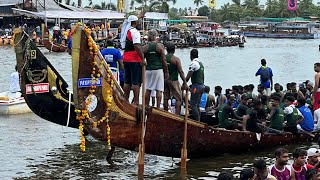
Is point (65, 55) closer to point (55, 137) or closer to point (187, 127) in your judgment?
point (55, 137)

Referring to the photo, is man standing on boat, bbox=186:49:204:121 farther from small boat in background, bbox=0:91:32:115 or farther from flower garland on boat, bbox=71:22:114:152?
small boat in background, bbox=0:91:32:115

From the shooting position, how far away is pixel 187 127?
42.2 ft

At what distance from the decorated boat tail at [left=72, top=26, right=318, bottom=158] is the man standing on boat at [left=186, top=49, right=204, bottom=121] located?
0.99 m

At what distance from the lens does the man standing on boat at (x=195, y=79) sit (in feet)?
45.3

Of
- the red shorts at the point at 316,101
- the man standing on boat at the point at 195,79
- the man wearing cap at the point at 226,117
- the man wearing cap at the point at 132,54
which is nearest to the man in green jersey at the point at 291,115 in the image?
the red shorts at the point at 316,101

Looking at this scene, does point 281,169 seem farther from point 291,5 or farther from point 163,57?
point 291,5

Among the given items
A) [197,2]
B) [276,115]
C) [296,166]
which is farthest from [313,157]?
[197,2]

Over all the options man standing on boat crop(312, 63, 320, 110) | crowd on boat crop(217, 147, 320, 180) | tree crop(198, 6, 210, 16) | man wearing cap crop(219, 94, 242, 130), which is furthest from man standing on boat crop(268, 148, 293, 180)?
tree crop(198, 6, 210, 16)

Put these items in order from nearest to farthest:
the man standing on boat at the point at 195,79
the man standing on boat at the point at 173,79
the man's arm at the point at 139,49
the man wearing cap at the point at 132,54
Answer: the man's arm at the point at 139,49
the man wearing cap at the point at 132,54
the man standing on boat at the point at 173,79
the man standing on boat at the point at 195,79

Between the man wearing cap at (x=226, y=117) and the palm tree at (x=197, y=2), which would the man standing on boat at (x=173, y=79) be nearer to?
the man wearing cap at (x=226, y=117)

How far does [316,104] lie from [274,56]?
131ft

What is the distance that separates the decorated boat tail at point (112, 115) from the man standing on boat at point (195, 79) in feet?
3.26

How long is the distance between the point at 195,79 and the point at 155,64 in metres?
1.27

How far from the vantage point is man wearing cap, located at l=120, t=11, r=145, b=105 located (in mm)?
12281
